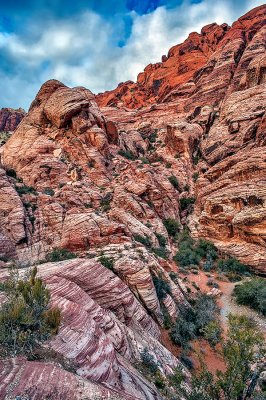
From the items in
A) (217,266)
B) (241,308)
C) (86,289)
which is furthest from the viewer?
(217,266)

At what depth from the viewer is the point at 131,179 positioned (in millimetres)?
35938

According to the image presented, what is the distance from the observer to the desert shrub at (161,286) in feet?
61.5

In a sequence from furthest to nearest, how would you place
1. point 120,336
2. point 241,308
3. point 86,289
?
point 241,308, point 86,289, point 120,336

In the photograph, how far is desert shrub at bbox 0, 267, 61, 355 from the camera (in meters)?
6.78

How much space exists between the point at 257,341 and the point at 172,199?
95.9ft

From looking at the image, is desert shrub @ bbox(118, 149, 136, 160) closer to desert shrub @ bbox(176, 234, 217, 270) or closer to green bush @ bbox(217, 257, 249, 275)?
desert shrub @ bbox(176, 234, 217, 270)

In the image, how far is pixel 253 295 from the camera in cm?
2112

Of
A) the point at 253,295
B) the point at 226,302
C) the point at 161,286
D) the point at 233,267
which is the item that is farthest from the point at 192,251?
the point at 161,286

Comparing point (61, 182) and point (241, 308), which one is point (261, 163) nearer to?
point (241, 308)

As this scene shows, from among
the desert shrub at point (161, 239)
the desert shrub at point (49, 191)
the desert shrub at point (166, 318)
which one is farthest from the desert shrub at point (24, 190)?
the desert shrub at point (166, 318)

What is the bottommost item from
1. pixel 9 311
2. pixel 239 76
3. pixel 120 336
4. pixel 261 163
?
pixel 120 336

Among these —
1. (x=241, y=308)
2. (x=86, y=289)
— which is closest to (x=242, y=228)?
(x=241, y=308)

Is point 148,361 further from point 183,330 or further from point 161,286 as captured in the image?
point 161,286

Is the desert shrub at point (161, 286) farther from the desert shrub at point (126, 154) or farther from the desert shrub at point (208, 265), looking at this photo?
the desert shrub at point (126, 154)
